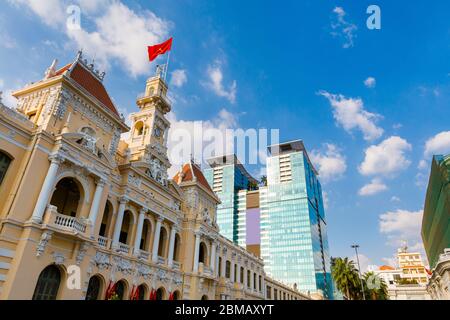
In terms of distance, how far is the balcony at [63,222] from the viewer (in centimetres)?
1815

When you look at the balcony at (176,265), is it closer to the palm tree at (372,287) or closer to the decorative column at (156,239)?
the decorative column at (156,239)

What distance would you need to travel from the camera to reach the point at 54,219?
1838 cm

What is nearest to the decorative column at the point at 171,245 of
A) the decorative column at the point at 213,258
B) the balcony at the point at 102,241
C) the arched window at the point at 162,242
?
the arched window at the point at 162,242

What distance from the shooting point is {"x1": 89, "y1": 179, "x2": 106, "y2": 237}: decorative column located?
2120 centimetres

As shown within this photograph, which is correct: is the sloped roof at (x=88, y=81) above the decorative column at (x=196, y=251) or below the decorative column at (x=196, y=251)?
above

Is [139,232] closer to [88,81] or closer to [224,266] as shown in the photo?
[88,81]

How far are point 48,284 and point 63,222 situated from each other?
147 inches

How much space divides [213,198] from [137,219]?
14.5m

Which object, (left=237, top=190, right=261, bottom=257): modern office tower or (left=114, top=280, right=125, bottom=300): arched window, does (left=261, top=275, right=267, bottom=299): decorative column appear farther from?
(left=237, top=190, right=261, bottom=257): modern office tower

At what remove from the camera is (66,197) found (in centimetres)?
2348

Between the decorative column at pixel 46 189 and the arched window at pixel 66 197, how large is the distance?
3569 mm
